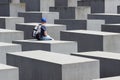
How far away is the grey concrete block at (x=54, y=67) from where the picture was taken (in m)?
7.07

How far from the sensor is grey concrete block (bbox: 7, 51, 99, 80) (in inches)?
278

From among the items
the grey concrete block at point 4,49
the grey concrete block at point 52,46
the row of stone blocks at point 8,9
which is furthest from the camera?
the row of stone blocks at point 8,9

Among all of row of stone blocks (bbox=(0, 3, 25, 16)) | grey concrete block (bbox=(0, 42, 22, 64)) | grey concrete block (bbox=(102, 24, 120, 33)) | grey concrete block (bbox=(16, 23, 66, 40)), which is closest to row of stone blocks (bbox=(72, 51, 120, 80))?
grey concrete block (bbox=(0, 42, 22, 64))

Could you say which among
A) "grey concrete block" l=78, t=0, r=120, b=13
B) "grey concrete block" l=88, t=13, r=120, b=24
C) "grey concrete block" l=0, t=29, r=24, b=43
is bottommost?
"grey concrete block" l=0, t=29, r=24, b=43

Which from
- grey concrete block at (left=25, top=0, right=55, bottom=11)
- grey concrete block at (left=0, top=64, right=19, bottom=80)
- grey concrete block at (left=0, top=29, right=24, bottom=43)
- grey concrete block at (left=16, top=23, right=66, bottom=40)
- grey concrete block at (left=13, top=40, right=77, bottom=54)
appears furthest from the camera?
→ grey concrete block at (left=25, top=0, right=55, bottom=11)

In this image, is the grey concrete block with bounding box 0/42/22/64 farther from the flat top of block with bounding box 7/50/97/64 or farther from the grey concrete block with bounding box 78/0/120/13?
the grey concrete block with bounding box 78/0/120/13

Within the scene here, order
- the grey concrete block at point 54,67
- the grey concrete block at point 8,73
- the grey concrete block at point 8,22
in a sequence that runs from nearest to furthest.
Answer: the grey concrete block at point 8,73 < the grey concrete block at point 54,67 < the grey concrete block at point 8,22

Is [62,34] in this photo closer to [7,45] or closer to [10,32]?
[10,32]

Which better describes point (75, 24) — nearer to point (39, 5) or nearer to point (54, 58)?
point (39, 5)


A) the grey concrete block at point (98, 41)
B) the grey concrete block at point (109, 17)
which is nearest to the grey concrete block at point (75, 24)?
the grey concrete block at point (109, 17)

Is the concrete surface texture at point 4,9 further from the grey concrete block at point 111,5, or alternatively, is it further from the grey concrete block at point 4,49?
the grey concrete block at point 4,49

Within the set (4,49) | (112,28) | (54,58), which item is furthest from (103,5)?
(54,58)

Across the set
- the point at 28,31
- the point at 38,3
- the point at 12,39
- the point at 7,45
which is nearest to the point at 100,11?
the point at 38,3

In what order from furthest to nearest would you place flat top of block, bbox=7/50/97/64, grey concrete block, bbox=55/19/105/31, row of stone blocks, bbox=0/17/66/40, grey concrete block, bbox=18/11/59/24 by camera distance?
grey concrete block, bbox=18/11/59/24 < grey concrete block, bbox=55/19/105/31 < row of stone blocks, bbox=0/17/66/40 < flat top of block, bbox=7/50/97/64
